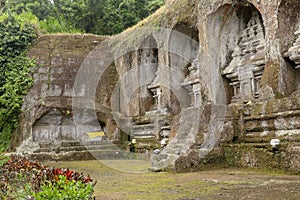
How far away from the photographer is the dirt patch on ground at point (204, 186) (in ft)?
18.6

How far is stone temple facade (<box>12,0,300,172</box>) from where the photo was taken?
9.26 metres

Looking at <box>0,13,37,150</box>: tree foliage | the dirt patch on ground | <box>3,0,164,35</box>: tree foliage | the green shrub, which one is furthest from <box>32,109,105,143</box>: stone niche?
the green shrub

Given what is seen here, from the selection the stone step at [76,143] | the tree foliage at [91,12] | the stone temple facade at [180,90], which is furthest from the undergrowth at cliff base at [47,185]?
the tree foliage at [91,12]

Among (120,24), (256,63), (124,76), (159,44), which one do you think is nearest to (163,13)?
(159,44)

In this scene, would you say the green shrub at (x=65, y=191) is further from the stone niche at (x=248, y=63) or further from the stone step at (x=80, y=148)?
the stone step at (x=80, y=148)

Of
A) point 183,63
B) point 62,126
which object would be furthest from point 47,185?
point 62,126

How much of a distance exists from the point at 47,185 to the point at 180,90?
1170cm

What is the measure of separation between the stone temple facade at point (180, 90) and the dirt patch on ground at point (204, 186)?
754mm

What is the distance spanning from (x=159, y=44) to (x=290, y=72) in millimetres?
6902

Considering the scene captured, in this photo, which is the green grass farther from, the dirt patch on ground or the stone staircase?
the stone staircase

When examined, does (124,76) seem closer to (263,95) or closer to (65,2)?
(263,95)

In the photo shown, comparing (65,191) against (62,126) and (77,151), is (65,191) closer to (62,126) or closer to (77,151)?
(77,151)

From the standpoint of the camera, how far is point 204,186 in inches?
260

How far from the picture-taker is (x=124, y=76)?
18.0 m
